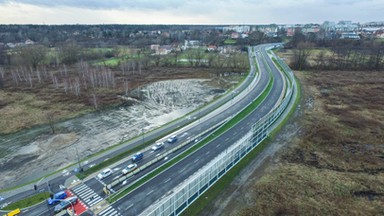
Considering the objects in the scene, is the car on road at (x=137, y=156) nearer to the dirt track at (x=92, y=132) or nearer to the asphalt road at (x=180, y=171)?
the asphalt road at (x=180, y=171)

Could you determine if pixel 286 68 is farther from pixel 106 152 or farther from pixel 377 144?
pixel 106 152

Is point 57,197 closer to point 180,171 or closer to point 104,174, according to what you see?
point 104,174

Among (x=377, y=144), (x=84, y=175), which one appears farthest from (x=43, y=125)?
(x=377, y=144)

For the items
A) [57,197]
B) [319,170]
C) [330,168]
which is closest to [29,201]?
[57,197]

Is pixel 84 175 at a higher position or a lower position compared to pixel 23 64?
lower

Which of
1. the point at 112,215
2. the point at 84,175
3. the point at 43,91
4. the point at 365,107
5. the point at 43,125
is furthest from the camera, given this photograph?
the point at 43,91

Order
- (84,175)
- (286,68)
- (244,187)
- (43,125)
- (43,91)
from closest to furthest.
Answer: (244,187)
(84,175)
(43,125)
(43,91)
(286,68)

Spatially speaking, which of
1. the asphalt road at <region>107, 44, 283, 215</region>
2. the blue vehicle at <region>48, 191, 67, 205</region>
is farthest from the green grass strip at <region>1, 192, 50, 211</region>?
the asphalt road at <region>107, 44, 283, 215</region>
